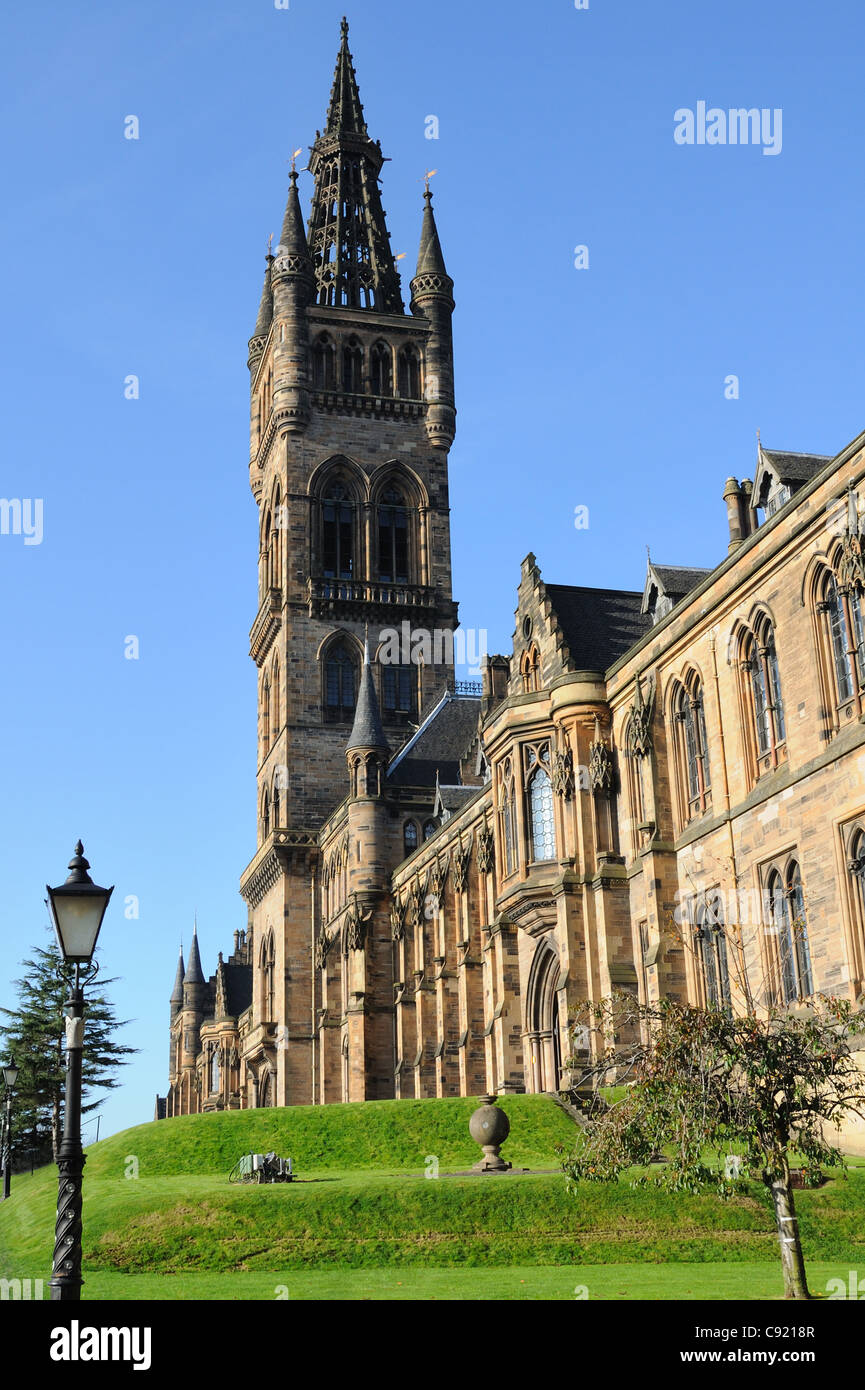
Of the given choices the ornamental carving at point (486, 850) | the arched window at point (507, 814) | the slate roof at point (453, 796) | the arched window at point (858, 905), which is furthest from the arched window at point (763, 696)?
the slate roof at point (453, 796)

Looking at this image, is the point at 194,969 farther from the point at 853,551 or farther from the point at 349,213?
the point at 853,551

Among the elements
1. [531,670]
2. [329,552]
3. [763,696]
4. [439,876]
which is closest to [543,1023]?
[531,670]

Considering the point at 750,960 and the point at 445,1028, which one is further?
the point at 445,1028

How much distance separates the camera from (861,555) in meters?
30.1

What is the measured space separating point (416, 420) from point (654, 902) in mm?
49972

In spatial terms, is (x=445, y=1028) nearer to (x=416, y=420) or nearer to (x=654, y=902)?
(x=654, y=902)

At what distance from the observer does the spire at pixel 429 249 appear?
88.1 metres

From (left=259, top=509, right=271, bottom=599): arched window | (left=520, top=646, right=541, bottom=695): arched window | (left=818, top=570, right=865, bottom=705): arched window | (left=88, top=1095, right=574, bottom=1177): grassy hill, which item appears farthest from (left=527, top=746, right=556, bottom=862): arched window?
→ (left=259, top=509, right=271, bottom=599): arched window

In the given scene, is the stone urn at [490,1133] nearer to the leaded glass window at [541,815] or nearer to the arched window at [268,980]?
the leaded glass window at [541,815]

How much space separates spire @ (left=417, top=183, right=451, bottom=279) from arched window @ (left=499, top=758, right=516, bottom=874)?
48803 millimetres

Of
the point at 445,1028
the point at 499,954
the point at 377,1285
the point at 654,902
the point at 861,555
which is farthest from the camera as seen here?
the point at 445,1028

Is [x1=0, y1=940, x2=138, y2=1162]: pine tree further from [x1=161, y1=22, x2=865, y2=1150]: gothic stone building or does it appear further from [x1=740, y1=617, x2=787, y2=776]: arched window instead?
[x1=740, y1=617, x2=787, y2=776]: arched window
